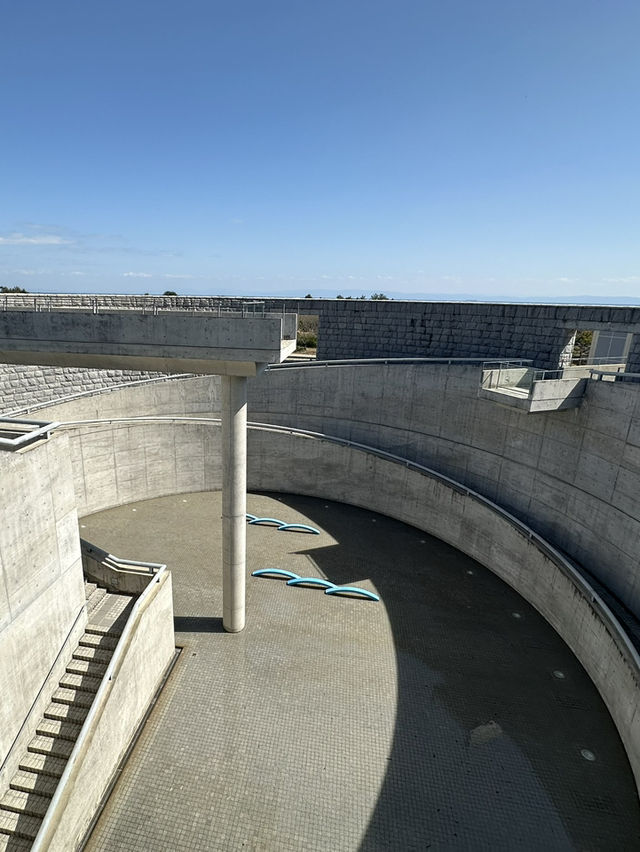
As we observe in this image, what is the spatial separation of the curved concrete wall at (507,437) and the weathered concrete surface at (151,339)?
1070cm

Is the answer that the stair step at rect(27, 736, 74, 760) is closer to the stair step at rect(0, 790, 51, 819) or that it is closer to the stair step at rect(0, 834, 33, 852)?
the stair step at rect(0, 790, 51, 819)

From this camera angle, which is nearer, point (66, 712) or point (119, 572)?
point (66, 712)

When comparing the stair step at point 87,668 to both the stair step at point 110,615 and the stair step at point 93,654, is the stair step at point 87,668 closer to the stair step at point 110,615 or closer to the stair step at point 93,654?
the stair step at point 93,654

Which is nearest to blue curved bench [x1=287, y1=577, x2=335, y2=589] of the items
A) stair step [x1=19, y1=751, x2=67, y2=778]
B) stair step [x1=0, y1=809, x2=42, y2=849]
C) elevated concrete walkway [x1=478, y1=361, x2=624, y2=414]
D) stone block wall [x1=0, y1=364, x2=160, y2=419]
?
stair step [x1=19, y1=751, x2=67, y2=778]

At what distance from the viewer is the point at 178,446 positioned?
2092 centimetres

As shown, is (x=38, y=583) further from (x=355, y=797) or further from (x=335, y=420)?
(x=335, y=420)

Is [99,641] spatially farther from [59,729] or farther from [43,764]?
[43,764]

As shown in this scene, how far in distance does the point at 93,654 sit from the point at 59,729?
153 cm

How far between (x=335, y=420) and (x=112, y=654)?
14177 millimetres

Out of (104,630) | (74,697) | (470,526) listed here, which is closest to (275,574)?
(104,630)

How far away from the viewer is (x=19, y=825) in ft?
26.1

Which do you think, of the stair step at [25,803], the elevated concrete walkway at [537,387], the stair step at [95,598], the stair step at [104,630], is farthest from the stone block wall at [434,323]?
the stair step at [25,803]

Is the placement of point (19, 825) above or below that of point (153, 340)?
below

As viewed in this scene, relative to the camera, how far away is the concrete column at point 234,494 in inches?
443
